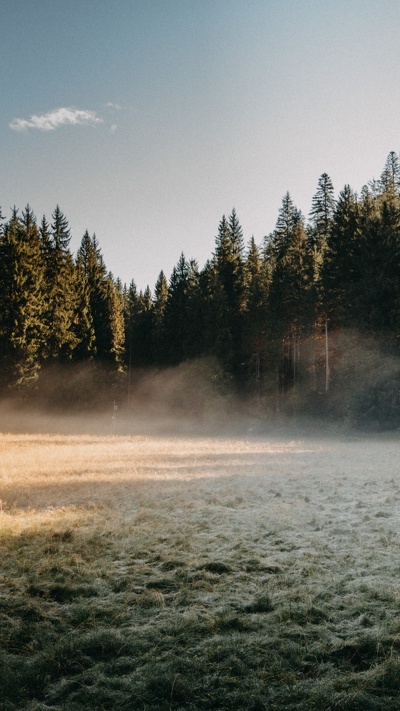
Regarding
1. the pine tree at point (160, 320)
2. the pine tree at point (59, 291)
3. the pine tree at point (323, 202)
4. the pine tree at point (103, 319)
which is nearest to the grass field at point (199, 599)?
the pine tree at point (59, 291)

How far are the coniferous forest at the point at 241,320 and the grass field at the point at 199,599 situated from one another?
26439 millimetres

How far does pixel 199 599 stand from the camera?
5.89m

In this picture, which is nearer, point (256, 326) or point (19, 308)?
point (19, 308)

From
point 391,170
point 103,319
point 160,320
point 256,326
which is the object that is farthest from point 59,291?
point 391,170

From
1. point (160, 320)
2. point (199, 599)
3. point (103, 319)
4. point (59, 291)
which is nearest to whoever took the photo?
point (199, 599)

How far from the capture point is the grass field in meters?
4.09

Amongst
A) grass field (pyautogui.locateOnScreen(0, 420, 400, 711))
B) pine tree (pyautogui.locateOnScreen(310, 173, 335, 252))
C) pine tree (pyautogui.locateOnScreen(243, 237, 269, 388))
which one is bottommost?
grass field (pyautogui.locateOnScreen(0, 420, 400, 711))

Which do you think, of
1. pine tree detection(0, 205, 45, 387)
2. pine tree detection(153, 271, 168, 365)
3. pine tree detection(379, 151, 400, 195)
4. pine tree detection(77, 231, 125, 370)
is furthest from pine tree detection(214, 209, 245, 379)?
pine tree detection(379, 151, 400, 195)

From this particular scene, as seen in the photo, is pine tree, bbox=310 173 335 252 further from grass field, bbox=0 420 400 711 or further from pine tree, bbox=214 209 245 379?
grass field, bbox=0 420 400 711

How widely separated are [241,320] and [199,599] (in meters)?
49.7

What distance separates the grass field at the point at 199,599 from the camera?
4094mm

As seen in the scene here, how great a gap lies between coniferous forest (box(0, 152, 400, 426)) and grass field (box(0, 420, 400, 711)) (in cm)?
2644

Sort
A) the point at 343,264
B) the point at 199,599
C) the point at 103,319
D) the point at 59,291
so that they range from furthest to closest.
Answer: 1. the point at 103,319
2. the point at 59,291
3. the point at 343,264
4. the point at 199,599

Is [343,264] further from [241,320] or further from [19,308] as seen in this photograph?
[19,308]
